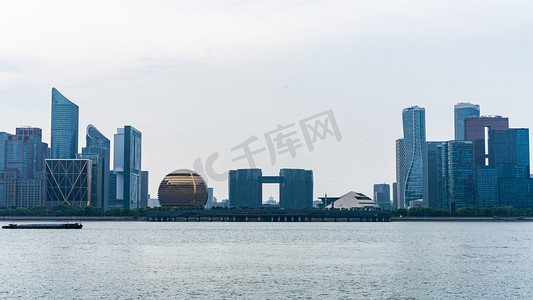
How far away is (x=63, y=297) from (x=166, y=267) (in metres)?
33.4

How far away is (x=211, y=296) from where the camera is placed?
8638 cm

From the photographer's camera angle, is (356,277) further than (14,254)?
No

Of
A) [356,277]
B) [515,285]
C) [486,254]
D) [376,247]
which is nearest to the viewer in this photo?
[515,285]

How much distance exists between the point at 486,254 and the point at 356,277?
51572 millimetres

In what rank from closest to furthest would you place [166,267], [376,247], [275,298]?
[275,298]
[166,267]
[376,247]

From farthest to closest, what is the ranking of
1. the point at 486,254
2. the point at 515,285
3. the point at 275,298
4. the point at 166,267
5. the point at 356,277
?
the point at 486,254 < the point at 166,267 < the point at 356,277 < the point at 515,285 < the point at 275,298

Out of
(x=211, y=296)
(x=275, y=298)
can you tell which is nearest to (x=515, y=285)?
(x=275, y=298)

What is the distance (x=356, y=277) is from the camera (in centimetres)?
10406

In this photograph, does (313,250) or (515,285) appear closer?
(515,285)

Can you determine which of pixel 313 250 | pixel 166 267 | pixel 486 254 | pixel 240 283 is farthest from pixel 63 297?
pixel 486 254

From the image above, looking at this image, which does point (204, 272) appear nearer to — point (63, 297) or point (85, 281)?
point (85, 281)

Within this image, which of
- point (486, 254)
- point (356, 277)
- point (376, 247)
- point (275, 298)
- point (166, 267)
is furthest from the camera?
point (376, 247)

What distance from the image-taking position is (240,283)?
97750 mm

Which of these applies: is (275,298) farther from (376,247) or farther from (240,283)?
(376,247)
